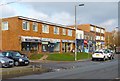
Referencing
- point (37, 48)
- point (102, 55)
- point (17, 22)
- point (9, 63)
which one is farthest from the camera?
point (37, 48)

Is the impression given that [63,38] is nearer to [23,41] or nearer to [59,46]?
[59,46]

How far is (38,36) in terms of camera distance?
51.5 meters

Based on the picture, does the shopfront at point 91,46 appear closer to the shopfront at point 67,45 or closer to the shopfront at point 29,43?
the shopfront at point 67,45

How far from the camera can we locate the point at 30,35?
49.2 meters

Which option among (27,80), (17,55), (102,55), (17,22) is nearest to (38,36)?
(17,22)

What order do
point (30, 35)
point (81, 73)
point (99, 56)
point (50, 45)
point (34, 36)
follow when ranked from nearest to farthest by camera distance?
1. point (81, 73)
2. point (99, 56)
3. point (30, 35)
4. point (34, 36)
5. point (50, 45)

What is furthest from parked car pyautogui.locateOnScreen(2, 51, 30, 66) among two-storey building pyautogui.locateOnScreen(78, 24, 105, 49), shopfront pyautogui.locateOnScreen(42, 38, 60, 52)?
two-storey building pyautogui.locateOnScreen(78, 24, 105, 49)

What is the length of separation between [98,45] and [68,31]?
2622 cm

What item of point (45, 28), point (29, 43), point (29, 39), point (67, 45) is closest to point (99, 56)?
point (29, 39)

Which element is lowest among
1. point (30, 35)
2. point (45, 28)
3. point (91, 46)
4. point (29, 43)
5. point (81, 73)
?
point (81, 73)

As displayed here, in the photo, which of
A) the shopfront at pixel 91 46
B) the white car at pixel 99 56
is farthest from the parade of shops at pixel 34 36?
the shopfront at pixel 91 46

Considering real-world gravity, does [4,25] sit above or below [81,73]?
above

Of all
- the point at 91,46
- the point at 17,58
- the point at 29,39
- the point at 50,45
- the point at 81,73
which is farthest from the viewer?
the point at 91,46

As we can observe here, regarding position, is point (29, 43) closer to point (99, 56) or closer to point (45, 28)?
point (45, 28)
